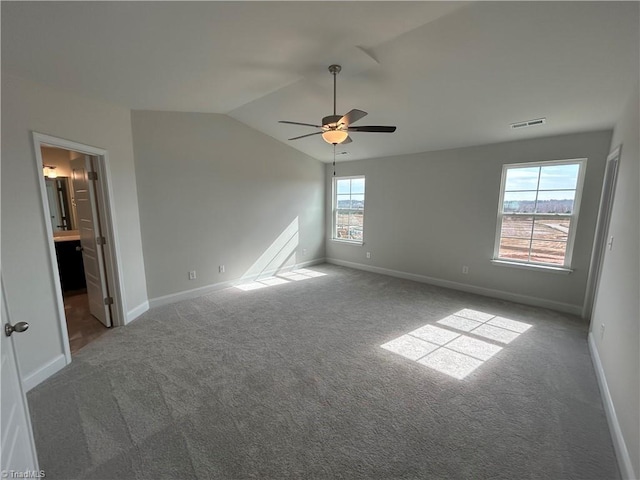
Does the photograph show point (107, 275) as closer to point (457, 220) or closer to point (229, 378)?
point (229, 378)

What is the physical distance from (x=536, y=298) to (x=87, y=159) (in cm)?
624

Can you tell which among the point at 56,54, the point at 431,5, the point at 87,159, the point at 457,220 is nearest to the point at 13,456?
the point at 56,54

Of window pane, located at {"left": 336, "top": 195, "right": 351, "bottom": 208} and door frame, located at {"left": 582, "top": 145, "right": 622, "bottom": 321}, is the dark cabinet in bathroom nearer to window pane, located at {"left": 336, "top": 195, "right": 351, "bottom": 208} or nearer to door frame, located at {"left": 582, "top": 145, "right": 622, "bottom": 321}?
window pane, located at {"left": 336, "top": 195, "right": 351, "bottom": 208}

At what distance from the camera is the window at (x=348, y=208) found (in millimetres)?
6189

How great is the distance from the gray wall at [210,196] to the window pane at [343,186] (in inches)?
33.7

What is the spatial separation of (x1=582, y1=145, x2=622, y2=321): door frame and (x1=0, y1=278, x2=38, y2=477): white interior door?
486cm

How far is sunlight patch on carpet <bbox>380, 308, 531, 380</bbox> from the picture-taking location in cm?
263

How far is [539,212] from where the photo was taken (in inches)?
155

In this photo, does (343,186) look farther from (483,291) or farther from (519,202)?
(483,291)

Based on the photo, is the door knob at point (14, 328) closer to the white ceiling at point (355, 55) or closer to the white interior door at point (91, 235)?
the white ceiling at point (355, 55)

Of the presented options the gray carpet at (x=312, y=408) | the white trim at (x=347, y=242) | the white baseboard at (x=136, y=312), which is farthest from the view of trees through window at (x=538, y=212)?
the white baseboard at (x=136, y=312)

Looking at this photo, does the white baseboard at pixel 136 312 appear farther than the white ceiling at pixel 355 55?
Yes

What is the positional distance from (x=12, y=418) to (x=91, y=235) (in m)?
2.81

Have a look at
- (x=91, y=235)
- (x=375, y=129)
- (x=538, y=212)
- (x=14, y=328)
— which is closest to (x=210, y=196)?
(x=91, y=235)
